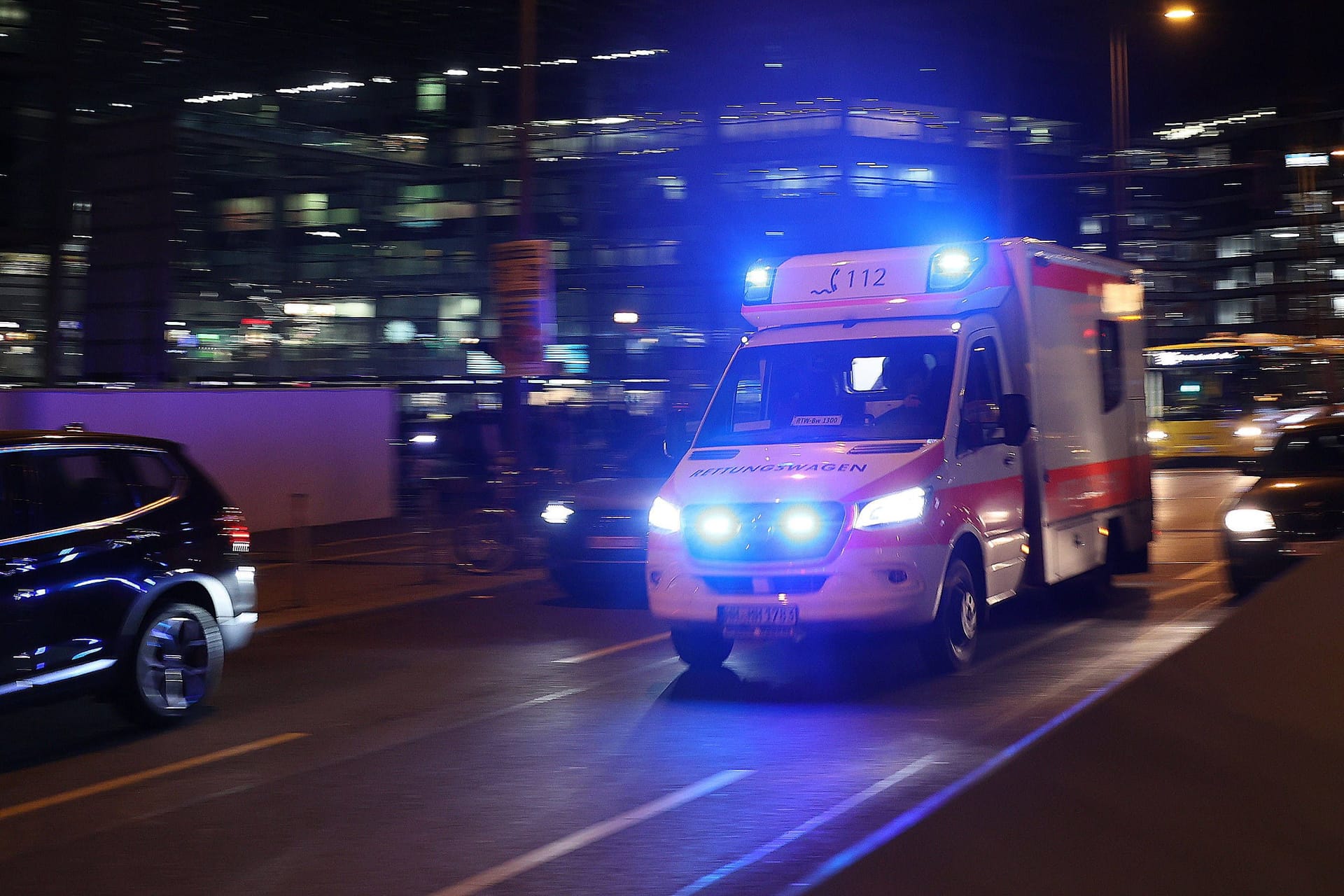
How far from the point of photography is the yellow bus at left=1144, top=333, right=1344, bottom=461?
4344 cm

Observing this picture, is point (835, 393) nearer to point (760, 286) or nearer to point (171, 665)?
point (760, 286)

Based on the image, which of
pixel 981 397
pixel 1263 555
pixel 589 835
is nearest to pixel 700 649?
pixel 981 397

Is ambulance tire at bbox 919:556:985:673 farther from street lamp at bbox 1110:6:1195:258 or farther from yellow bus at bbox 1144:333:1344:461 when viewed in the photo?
yellow bus at bbox 1144:333:1344:461

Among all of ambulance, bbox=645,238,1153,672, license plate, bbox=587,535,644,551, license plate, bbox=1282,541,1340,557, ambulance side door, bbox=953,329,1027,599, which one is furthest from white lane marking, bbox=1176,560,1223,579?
license plate, bbox=587,535,644,551

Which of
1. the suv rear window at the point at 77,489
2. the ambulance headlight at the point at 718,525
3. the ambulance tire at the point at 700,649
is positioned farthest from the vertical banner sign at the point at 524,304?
the suv rear window at the point at 77,489

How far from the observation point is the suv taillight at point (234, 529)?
935 cm

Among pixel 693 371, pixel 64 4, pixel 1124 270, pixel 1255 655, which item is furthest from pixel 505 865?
pixel 693 371

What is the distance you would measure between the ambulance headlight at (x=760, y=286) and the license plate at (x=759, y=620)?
295cm

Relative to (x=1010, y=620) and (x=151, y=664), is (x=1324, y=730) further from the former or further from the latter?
(x=1010, y=620)

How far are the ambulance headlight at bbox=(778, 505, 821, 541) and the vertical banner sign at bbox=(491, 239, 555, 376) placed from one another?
24.3 ft

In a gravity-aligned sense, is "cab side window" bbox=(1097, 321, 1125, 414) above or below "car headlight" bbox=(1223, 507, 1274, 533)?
above

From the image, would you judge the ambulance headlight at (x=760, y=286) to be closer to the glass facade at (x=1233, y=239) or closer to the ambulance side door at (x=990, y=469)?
the ambulance side door at (x=990, y=469)

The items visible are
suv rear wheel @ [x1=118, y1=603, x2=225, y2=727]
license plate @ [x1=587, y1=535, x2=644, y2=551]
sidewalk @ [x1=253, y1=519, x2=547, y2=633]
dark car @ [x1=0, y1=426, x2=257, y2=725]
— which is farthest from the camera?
sidewalk @ [x1=253, y1=519, x2=547, y2=633]

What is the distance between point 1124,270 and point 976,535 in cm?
517
